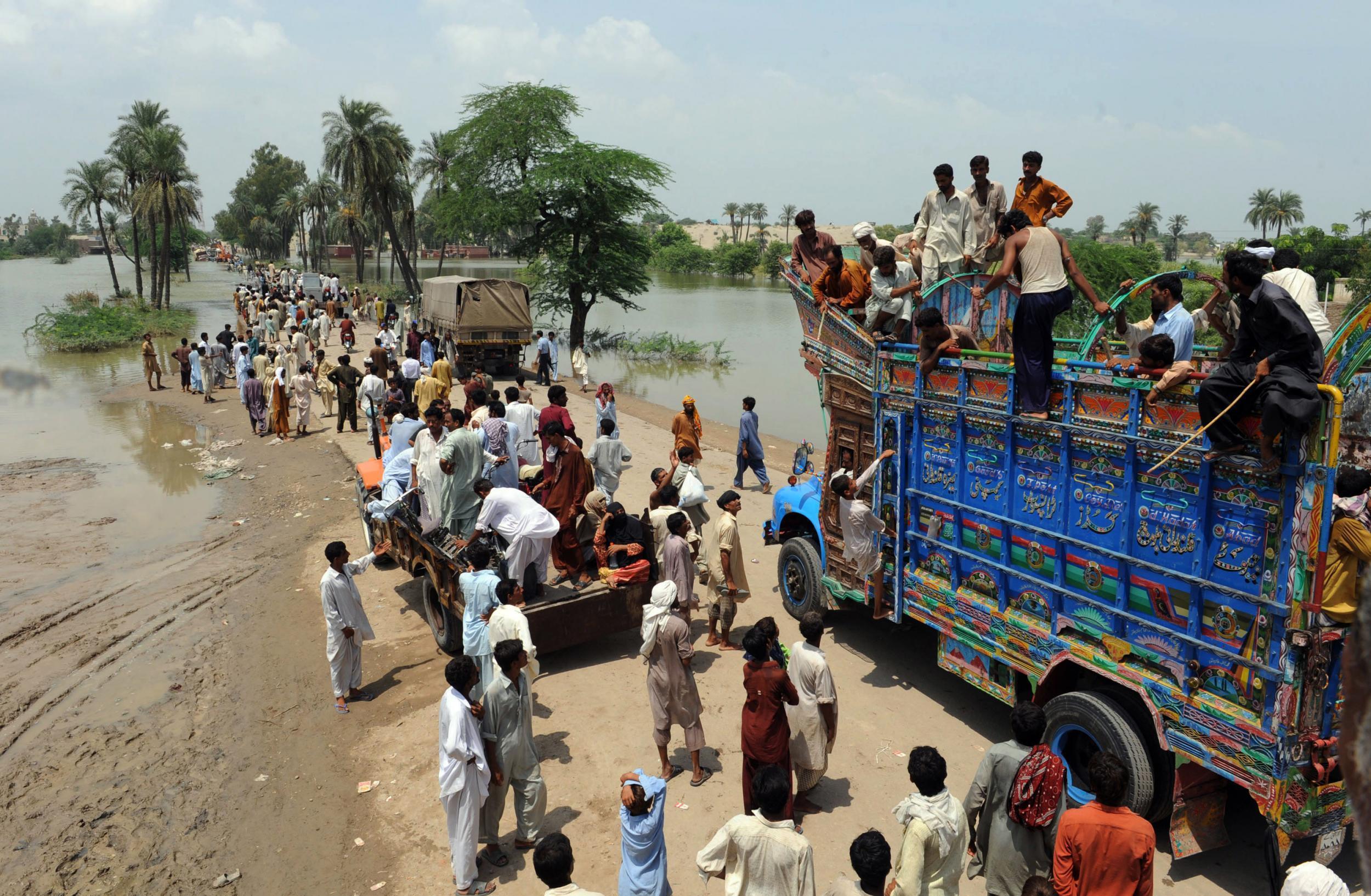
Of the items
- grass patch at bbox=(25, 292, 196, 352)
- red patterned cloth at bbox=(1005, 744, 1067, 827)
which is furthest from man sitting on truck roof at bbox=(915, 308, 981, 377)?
grass patch at bbox=(25, 292, 196, 352)

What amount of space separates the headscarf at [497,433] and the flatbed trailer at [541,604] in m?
1.13

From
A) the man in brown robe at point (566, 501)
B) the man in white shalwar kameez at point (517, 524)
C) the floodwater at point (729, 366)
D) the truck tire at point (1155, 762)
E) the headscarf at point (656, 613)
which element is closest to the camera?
the truck tire at point (1155, 762)

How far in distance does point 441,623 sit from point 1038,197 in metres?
6.66

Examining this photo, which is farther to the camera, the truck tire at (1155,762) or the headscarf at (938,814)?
the truck tire at (1155,762)

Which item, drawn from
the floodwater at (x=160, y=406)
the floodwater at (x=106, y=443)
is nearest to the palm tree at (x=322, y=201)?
the floodwater at (x=160, y=406)

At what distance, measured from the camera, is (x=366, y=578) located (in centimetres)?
1073

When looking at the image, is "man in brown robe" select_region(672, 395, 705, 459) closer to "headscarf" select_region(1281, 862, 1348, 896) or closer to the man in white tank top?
the man in white tank top

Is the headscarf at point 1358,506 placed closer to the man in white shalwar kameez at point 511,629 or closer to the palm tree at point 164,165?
the man in white shalwar kameez at point 511,629

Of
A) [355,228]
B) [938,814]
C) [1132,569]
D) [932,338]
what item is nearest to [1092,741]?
[1132,569]

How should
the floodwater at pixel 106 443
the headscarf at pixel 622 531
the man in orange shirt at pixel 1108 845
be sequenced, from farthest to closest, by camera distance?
the floodwater at pixel 106 443
the headscarf at pixel 622 531
the man in orange shirt at pixel 1108 845

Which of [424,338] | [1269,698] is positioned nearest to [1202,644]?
[1269,698]

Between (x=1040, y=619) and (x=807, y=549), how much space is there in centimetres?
301

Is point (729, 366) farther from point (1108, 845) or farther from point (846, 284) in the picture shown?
point (1108, 845)

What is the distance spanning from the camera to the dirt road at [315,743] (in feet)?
18.5
